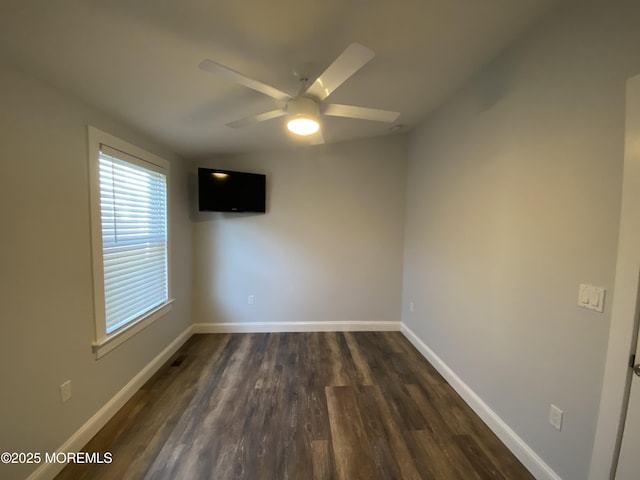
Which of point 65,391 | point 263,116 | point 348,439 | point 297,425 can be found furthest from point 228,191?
point 348,439

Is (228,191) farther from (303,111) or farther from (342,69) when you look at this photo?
(342,69)

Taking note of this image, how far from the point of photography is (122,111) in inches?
73.3

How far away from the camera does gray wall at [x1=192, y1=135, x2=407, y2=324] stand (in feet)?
→ 11.0

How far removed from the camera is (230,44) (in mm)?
1381

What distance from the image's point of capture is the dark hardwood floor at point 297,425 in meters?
1.52

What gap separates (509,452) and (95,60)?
131 inches

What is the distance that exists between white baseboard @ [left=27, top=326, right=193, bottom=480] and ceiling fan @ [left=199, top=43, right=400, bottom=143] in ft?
7.42

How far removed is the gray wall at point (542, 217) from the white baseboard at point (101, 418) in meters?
2.79

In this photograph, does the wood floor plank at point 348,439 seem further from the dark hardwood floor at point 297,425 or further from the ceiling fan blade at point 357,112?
the ceiling fan blade at point 357,112

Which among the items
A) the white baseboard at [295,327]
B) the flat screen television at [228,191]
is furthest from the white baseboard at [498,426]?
the flat screen television at [228,191]

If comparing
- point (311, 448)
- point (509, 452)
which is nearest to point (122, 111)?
point (311, 448)

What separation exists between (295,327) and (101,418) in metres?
2.06

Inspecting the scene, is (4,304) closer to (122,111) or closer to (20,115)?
(20,115)

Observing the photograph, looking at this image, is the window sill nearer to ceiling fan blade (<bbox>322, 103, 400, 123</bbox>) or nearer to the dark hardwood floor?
the dark hardwood floor
